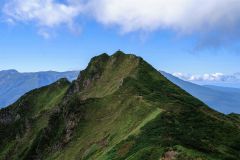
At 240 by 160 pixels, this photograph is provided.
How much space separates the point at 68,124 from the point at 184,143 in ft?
231

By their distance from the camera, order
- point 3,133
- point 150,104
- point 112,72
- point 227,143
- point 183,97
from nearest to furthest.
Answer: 1. point 227,143
2. point 150,104
3. point 183,97
4. point 112,72
5. point 3,133

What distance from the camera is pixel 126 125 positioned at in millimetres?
103750

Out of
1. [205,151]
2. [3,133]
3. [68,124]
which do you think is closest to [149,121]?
[205,151]

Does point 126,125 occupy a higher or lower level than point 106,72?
lower

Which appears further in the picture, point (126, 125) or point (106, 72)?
point (106, 72)

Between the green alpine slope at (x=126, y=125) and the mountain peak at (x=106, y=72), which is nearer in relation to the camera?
the green alpine slope at (x=126, y=125)

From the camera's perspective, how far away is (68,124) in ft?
449

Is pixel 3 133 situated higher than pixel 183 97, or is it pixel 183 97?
pixel 183 97

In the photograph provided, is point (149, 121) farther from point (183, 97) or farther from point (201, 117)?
point (183, 97)

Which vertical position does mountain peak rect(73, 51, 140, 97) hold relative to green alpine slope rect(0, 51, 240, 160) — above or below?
above

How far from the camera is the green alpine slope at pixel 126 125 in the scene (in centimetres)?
7656

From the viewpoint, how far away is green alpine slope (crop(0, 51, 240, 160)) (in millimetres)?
76562

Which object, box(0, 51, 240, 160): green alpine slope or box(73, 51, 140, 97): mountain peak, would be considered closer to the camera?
box(0, 51, 240, 160): green alpine slope

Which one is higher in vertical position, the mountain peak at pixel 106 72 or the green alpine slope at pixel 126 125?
the mountain peak at pixel 106 72
